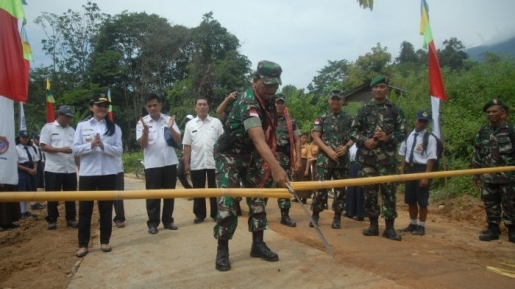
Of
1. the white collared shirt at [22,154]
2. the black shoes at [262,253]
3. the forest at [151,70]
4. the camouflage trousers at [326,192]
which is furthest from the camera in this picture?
the forest at [151,70]

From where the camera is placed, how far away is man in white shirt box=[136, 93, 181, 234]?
17.2 ft

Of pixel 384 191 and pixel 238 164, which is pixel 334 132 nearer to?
pixel 384 191

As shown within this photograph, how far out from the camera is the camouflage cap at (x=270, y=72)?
11.9ft

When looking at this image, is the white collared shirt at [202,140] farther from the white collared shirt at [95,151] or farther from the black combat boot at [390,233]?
the black combat boot at [390,233]

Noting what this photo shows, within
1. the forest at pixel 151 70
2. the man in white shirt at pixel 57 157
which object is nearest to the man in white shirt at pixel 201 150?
the man in white shirt at pixel 57 157

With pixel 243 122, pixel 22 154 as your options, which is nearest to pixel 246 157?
pixel 243 122

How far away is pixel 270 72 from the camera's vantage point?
12.0 ft

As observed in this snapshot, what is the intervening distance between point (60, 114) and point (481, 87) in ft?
34.2

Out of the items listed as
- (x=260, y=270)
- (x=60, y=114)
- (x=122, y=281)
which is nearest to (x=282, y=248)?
(x=260, y=270)

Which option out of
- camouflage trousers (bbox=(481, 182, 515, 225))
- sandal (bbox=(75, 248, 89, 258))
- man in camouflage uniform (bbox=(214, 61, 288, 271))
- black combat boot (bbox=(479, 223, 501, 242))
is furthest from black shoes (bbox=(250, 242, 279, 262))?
camouflage trousers (bbox=(481, 182, 515, 225))

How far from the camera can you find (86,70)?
33.6 m

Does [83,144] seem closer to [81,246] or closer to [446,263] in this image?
[81,246]

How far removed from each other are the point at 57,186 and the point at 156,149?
74.7 inches

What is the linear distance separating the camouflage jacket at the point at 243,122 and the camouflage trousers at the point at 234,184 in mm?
81
